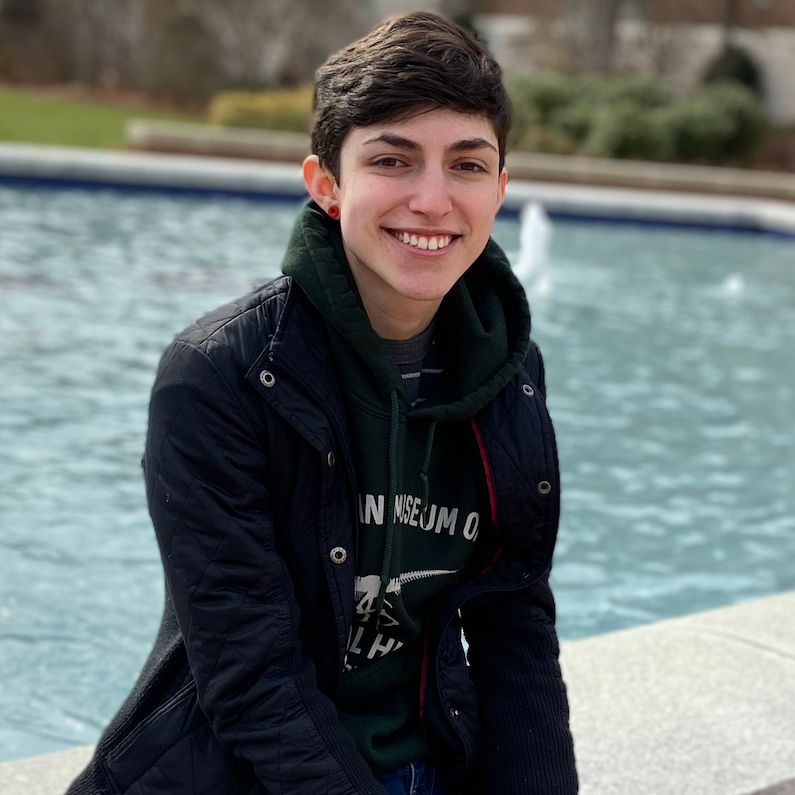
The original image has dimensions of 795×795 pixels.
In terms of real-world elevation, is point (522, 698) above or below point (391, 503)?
below

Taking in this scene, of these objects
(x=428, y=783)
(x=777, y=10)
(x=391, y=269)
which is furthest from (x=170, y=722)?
(x=777, y=10)

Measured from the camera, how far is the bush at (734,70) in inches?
1102

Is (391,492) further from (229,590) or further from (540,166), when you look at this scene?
(540,166)

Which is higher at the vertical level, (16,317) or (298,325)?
(298,325)

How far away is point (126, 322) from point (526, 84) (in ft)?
47.4

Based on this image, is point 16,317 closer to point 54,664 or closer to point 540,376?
point 54,664

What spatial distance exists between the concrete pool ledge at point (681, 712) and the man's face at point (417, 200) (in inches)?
52.7

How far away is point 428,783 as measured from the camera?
77.9 inches

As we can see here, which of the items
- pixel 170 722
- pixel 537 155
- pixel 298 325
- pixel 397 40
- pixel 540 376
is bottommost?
pixel 537 155

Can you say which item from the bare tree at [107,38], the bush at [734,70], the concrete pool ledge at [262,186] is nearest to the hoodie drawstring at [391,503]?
the concrete pool ledge at [262,186]

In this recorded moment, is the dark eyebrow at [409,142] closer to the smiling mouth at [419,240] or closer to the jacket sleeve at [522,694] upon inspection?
the smiling mouth at [419,240]

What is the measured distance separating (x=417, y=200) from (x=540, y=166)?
16.4 m

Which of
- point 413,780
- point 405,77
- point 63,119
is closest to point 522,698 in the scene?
point 413,780

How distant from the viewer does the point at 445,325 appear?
207cm
